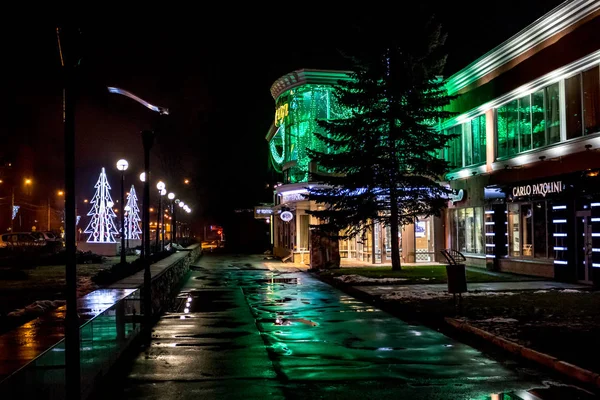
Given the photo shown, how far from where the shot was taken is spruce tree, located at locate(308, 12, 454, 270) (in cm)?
2931

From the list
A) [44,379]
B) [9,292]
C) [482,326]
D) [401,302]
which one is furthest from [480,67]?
[44,379]

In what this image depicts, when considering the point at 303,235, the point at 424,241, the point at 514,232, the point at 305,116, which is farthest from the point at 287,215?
the point at 514,232

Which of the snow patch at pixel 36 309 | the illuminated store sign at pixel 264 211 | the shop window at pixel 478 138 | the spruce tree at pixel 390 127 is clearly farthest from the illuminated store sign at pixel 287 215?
the snow patch at pixel 36 309

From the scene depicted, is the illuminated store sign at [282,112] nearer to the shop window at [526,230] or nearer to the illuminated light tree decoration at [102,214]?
the illuminated light tree decoration at [102,214]

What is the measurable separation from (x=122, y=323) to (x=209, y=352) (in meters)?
1.59

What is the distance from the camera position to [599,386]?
334 inches

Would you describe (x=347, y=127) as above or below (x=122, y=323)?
above

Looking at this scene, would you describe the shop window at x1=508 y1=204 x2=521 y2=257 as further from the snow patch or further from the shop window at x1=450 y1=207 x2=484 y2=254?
the snow patch

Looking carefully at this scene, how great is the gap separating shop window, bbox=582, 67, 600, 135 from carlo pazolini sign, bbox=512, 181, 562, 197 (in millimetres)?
2094

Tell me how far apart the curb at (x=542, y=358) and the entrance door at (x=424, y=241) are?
79.6 ft

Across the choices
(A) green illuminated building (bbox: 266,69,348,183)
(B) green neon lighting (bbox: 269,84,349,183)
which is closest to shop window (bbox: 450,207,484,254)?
(A) green illuminated building (bbox: 266,69,348,183)

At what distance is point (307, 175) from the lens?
1580 inches

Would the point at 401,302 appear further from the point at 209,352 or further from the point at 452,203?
the point at 452,203

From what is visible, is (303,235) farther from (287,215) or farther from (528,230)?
(528,230)
